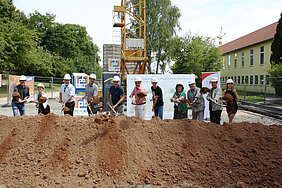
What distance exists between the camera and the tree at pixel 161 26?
3231 centimetres

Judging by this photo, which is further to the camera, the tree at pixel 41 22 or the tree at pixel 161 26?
the tree at pixel 41 22

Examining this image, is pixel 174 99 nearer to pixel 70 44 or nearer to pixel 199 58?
pixel 199 58

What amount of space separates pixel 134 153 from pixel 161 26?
1175 inches

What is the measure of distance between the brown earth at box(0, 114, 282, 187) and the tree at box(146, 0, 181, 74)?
93.2 ft

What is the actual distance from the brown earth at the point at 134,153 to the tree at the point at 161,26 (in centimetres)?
2840

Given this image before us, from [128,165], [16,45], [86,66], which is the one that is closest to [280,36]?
[128,165]

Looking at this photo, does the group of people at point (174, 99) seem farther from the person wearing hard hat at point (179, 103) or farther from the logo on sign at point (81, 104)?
the logo on sign at point (81, 104)

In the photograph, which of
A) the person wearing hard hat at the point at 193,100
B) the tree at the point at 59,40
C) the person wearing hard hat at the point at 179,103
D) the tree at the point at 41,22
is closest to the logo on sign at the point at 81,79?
the person wearing hard hat at the point at 179,103

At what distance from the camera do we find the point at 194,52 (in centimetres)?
2405

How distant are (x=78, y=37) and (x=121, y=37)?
37664mm

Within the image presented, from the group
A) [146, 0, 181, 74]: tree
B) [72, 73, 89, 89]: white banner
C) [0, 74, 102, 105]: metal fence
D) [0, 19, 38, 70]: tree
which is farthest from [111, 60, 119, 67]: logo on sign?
[146, 0, 181, 74]: tree

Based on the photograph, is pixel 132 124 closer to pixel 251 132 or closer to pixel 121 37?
pixel 251 132

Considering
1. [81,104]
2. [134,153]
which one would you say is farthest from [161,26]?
[134,153]

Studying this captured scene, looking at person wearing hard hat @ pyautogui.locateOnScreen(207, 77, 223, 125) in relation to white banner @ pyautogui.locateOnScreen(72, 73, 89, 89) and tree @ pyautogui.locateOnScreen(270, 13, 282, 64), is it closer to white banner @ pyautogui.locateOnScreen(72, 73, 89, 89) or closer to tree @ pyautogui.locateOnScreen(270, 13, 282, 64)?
white banner @ pyautogui.locateOnScreen(72, 73, 89, 89)
